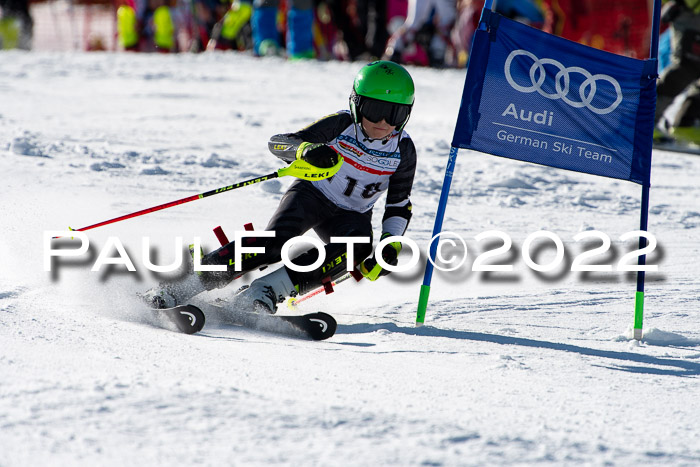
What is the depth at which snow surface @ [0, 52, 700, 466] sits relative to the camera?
7.92ft

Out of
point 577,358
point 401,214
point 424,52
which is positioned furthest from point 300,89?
point 577,358

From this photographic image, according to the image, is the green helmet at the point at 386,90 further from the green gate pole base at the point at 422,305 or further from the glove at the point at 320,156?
the green gate pole base at the point at 422,305

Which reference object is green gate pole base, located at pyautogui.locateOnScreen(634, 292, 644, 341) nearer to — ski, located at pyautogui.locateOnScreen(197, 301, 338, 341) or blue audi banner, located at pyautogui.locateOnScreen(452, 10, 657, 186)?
blue audi banner, located at pyautogui.locateOnScreen(452, 10, 657, 186)

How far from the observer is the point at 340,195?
4.51 m

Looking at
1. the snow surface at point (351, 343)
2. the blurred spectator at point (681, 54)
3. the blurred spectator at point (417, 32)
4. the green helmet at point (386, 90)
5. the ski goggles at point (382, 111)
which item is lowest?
the snow surface at point (351, 343)

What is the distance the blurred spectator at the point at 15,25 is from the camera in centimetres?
2105

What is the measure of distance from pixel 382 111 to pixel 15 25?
19578 mm

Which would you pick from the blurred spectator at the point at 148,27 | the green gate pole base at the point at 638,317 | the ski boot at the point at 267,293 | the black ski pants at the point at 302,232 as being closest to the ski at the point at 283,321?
the ski boot at the point at 267,293

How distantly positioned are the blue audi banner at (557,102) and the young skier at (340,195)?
0.42 m

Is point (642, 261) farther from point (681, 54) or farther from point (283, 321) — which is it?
point (681, 54)

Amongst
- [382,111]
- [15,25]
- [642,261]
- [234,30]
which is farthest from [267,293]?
[15,25]

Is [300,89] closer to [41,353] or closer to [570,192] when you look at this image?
[570,192]

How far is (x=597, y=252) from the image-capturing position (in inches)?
226

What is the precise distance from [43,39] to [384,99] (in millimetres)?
23743
